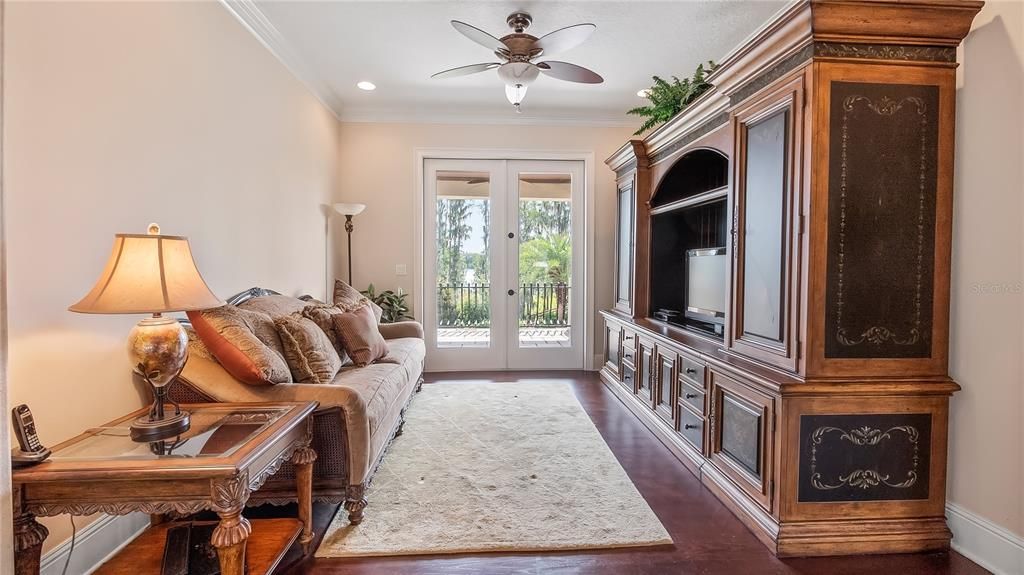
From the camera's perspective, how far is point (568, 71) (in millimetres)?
2996

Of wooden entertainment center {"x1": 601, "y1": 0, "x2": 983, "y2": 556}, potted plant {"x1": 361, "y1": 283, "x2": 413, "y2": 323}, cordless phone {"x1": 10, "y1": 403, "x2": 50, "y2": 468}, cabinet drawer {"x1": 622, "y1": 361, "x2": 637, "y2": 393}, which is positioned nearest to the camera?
cordless phone {"x1": 10, "y1": 403, "x2": 50, "y2": 468}

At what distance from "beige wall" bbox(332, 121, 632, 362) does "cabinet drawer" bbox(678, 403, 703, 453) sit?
3039mm

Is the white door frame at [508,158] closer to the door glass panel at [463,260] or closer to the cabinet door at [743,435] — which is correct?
the door glass panel at [463,260]

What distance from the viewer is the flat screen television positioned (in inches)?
119

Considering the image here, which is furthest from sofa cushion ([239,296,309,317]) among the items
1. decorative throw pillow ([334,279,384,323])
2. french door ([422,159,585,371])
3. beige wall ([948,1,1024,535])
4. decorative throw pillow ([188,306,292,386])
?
beige wall ([948,1,1024,535])

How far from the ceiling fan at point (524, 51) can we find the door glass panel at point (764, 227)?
3.47 ft

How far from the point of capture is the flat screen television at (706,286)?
3.02m

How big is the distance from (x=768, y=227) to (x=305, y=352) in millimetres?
2375

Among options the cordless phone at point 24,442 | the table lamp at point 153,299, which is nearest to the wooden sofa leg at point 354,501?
the table lamp at point 153,299

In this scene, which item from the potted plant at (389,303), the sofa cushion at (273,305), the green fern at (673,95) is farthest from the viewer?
the potted plant at (389,303)

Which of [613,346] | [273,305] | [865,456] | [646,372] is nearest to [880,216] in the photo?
[865,456]

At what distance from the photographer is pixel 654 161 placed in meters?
3.84

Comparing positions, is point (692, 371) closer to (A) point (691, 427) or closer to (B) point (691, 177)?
(A) point (691, 427)

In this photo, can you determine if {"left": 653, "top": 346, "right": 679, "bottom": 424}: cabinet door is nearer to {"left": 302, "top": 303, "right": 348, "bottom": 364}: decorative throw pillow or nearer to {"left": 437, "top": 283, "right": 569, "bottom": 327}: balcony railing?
{"left": 437, "top": 283, "right": 569, "bottom": 327}: balcony railing
